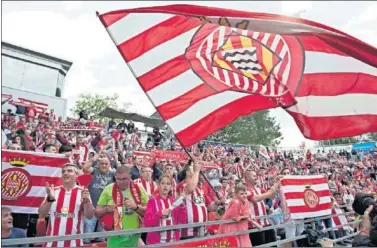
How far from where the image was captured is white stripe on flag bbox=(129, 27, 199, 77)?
5.13 m

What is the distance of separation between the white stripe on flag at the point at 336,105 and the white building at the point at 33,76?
16004 millimetres

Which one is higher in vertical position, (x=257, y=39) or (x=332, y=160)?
(x=332, y=160)

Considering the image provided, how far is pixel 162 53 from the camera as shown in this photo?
17.0 feet

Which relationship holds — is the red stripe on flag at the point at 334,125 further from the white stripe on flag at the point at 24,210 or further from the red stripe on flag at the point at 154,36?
the white stripe on flag at the point at 24,210

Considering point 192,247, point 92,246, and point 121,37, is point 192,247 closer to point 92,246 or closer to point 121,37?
point 92,246

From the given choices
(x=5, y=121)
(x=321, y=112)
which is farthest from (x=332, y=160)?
(x=321, y=112)

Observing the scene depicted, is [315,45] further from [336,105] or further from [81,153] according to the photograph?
[81,153]

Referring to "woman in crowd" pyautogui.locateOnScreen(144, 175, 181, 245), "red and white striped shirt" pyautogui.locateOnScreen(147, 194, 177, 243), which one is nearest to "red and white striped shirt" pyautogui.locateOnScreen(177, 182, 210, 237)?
"woman in crowd" pyautogui.locateOnScreen(144, 175, 181, 245)

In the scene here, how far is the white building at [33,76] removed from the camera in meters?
19.1

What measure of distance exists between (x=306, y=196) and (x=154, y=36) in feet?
13.5

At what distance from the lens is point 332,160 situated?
1134 inches

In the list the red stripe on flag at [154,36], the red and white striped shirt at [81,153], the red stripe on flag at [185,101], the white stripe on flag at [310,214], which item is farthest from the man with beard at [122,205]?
the red and white striped shirt at [81,153]

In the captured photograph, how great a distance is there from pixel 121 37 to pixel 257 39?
171 centimetres

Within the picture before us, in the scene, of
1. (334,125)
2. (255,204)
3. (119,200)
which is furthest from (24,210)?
(334,125)
